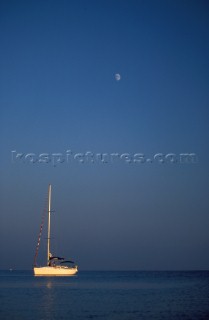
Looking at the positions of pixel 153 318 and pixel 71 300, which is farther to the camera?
pixel 71 300

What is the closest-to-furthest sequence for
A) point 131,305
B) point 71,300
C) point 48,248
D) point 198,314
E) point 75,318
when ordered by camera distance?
point 75,318
point 198,314
point 131,305
point 71,300
point 48,248

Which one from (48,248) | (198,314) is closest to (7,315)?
(198,314)

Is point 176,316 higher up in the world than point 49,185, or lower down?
lower down

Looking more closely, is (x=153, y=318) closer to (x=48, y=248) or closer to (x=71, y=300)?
(x=71, y=300)

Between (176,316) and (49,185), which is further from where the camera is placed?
(49,185)

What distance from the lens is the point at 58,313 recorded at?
40.1m

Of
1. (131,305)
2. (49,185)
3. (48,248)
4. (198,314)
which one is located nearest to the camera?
(198,314)

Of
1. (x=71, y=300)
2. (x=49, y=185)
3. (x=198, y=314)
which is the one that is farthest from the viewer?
(x=49, y=185)

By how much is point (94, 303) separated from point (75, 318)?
40.4 ft

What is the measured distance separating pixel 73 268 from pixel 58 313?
60.7 meters

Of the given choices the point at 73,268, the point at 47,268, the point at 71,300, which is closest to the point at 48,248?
the point at 47,268

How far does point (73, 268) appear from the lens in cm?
10012

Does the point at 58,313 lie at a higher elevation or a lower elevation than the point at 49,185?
lower

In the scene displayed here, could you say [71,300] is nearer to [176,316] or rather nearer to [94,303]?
[94,303]
